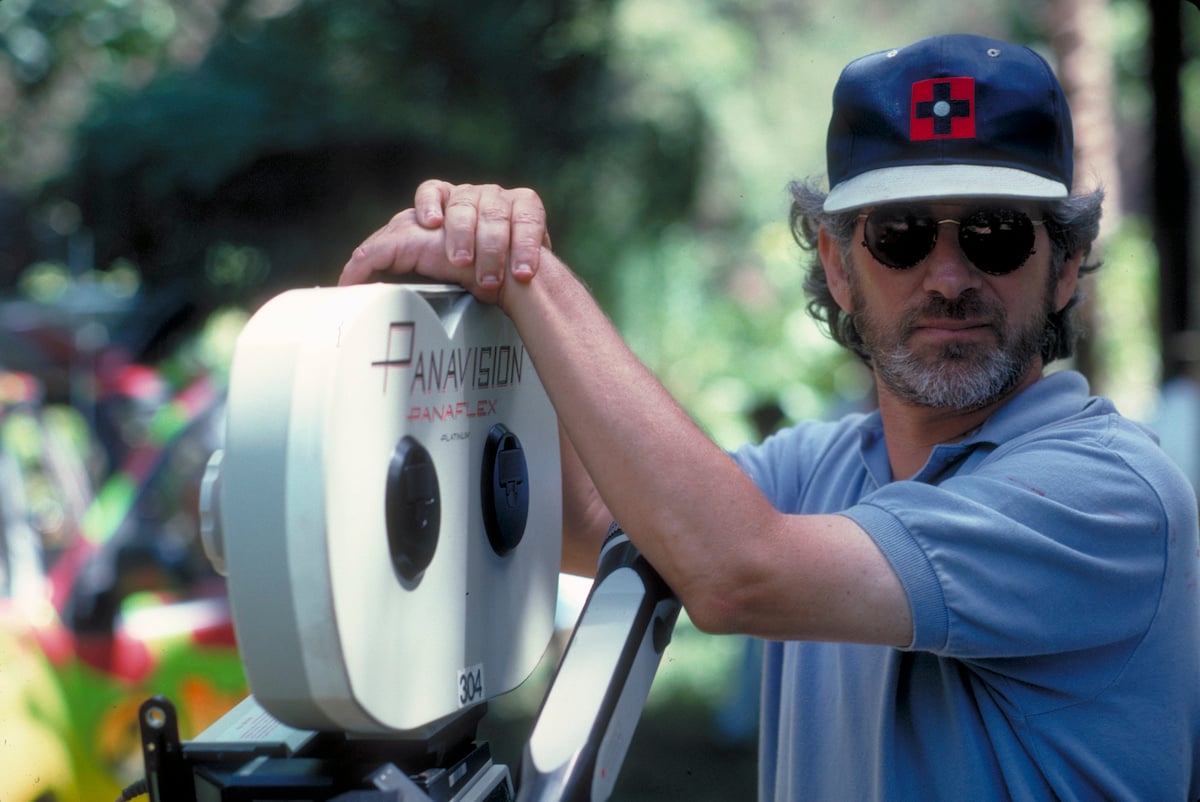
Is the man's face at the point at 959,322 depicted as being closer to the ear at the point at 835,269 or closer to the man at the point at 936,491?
the man at the point at 936,491

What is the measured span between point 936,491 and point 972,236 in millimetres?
426

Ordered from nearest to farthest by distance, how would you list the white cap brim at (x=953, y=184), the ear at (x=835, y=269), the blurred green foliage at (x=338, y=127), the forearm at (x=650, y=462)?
the forearm at (x=650, y=462), the white cap brim at (x=953, y=184), the ear at (x=835, y=269), the blurred green foliage at (x=338, y=127)

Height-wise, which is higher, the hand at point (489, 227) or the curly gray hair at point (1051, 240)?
the hand at point (489, 227)

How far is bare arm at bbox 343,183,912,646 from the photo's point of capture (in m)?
1.39

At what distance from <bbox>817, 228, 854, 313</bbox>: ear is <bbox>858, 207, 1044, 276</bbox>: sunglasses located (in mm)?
211

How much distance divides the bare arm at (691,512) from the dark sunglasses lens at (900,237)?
19.0 inches

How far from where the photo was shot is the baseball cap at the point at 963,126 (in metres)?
1.72

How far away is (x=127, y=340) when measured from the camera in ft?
19.8

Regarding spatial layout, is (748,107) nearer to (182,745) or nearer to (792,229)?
(792,229)

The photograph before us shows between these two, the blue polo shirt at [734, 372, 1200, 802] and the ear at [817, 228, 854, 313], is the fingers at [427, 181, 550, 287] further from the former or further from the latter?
the ear at [817, 228, 854, 313]

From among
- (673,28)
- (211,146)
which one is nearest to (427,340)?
(211,146)

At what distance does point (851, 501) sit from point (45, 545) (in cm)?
536

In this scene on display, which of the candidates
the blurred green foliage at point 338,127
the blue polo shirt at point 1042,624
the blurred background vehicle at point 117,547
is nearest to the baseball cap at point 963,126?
the blue polo shirt at point 1042,624

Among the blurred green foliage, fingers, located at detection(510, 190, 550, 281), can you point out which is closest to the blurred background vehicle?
the blurred green foliage
